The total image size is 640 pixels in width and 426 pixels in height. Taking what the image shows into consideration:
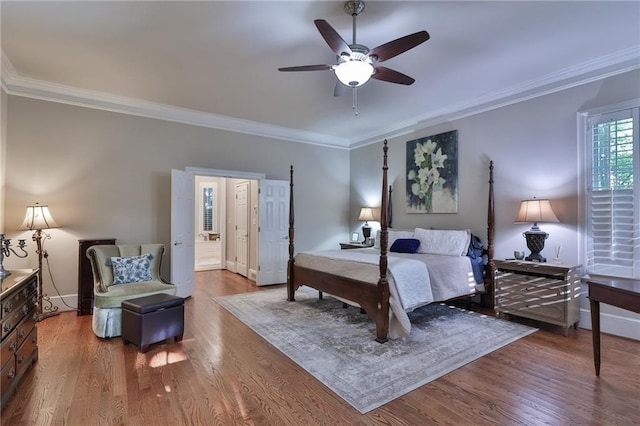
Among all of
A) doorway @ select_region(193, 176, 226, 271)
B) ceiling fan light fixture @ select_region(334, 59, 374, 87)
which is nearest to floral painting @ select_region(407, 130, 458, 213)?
ceiling fan light fixture @ select_region(334, 59, 374, 87)

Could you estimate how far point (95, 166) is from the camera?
4.72m

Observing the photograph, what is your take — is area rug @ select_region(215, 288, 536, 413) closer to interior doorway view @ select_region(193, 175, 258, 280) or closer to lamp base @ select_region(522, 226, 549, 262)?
lamp base @ select_region(522, 226, 549, 262)

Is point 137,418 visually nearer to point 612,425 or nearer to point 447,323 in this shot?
point 612,425

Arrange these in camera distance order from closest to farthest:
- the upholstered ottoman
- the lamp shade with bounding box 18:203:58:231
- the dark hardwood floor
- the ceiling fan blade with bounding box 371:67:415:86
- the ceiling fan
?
the dark hardwood floor
the ceiling fan
the ceiling fan blade with bounding box 371:67:415:86
the upholstered ottoman
the lamp shade with bounding box 18:203:58:231

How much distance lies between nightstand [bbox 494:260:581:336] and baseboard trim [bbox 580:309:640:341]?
0.13 metres

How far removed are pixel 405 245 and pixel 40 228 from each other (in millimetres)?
4911

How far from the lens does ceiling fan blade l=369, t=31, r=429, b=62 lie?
246 cm

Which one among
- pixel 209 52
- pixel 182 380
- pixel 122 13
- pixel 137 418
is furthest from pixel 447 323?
pixel 122 13

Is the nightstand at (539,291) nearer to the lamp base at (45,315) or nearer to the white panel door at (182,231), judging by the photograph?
the white panel door at (182,231)

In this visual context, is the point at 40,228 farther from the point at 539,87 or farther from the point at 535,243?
the point at 539,87

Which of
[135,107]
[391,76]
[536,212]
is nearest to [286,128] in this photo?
[135,107]

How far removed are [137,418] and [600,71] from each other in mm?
5545

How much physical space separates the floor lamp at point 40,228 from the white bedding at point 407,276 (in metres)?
3.42

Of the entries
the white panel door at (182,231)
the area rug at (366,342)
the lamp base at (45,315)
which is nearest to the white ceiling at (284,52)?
the white panel door at (182,231)
